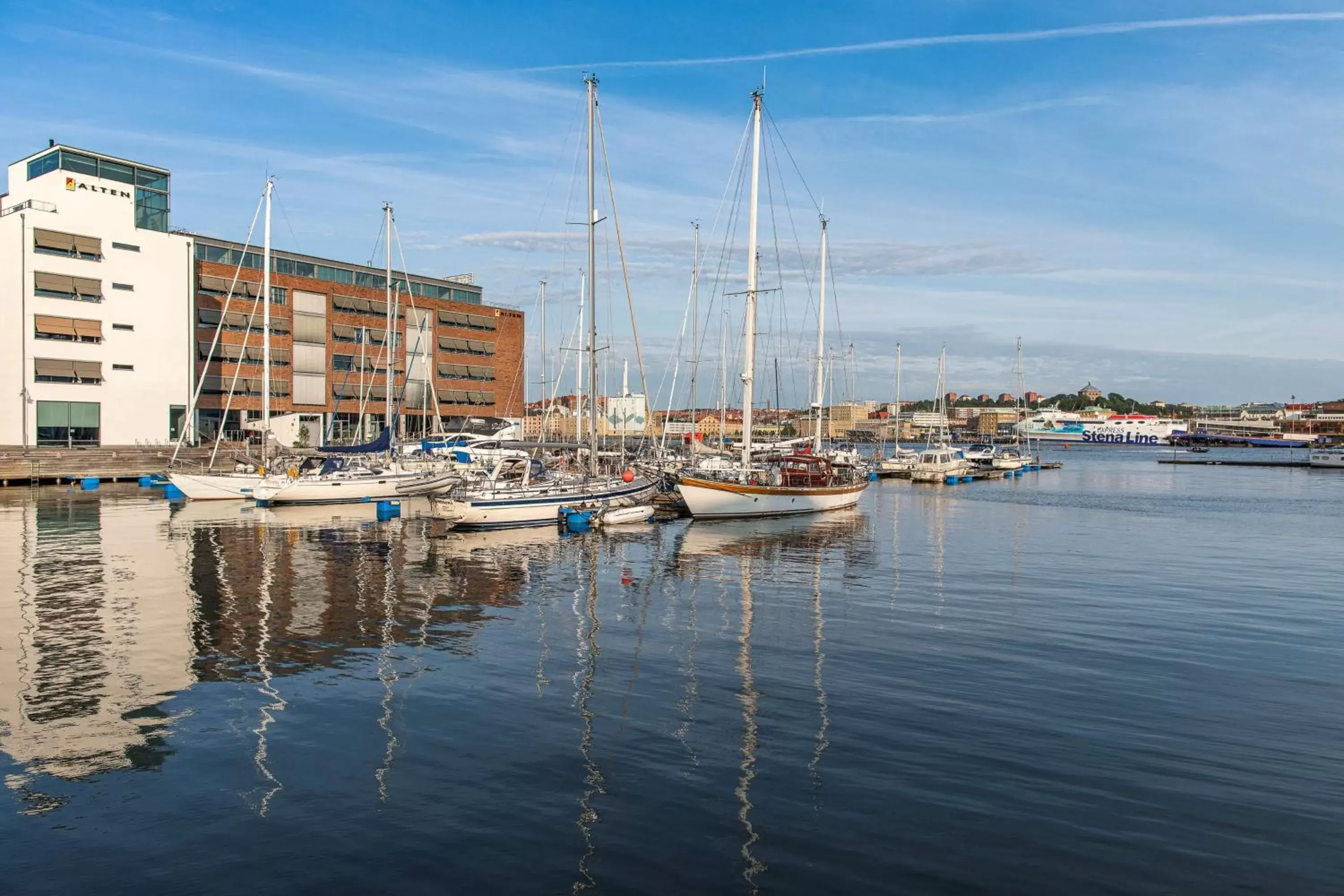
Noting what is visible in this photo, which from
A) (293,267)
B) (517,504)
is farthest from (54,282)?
(517,504)

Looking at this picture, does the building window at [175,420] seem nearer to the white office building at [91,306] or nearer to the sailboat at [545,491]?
the white office building at [91,306]

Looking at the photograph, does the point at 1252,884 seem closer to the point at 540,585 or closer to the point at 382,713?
the point at 382,713

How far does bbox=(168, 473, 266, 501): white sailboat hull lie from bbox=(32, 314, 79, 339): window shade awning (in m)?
22.7

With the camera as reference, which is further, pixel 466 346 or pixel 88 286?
pixel 466 346

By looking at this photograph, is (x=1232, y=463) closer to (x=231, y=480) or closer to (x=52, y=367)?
(x=231, y=480)

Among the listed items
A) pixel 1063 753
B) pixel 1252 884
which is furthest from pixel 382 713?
pixel 1252 884

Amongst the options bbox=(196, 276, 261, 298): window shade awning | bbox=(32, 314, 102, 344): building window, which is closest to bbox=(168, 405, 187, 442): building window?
bbox=(32, 314, 102, 344): building window

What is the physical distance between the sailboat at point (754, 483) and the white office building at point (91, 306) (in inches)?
1810

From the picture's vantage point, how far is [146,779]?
10656 mm

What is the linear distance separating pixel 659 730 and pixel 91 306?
68.3 metres

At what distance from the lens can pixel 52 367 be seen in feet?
204

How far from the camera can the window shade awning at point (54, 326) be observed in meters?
61.6

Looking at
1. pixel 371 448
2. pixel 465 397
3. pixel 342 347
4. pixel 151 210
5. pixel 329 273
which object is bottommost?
pixel 371 448

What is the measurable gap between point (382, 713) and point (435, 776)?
2.82 m
